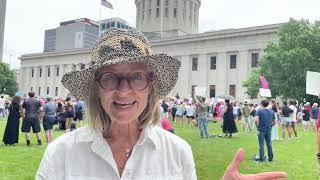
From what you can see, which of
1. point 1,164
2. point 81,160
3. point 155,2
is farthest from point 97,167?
point 155,2

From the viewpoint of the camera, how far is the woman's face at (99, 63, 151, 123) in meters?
2.01

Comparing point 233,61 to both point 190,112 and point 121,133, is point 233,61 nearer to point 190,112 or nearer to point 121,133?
point 190,112

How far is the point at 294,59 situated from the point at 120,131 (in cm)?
3788

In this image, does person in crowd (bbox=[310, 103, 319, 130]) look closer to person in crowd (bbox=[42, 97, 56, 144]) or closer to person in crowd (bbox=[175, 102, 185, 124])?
person in crowd (bbox=[175, 102, 185, 124])

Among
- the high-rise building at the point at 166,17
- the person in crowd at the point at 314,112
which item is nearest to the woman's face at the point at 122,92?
the person in crowd at the point at 314,112

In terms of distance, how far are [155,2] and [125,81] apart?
83752 millimetres

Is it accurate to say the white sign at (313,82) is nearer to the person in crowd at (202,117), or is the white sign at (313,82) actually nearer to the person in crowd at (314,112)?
the person in crowd at (202,117)

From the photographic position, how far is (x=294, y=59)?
38.2m

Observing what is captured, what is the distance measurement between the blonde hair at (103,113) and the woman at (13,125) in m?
12.8

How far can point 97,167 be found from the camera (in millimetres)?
1952

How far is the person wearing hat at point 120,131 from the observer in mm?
1957

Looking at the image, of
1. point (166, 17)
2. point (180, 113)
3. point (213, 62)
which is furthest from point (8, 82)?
point (180, 113)

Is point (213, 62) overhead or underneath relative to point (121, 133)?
overhead

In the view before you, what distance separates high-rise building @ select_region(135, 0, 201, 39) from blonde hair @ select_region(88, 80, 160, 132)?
77.0 metres
